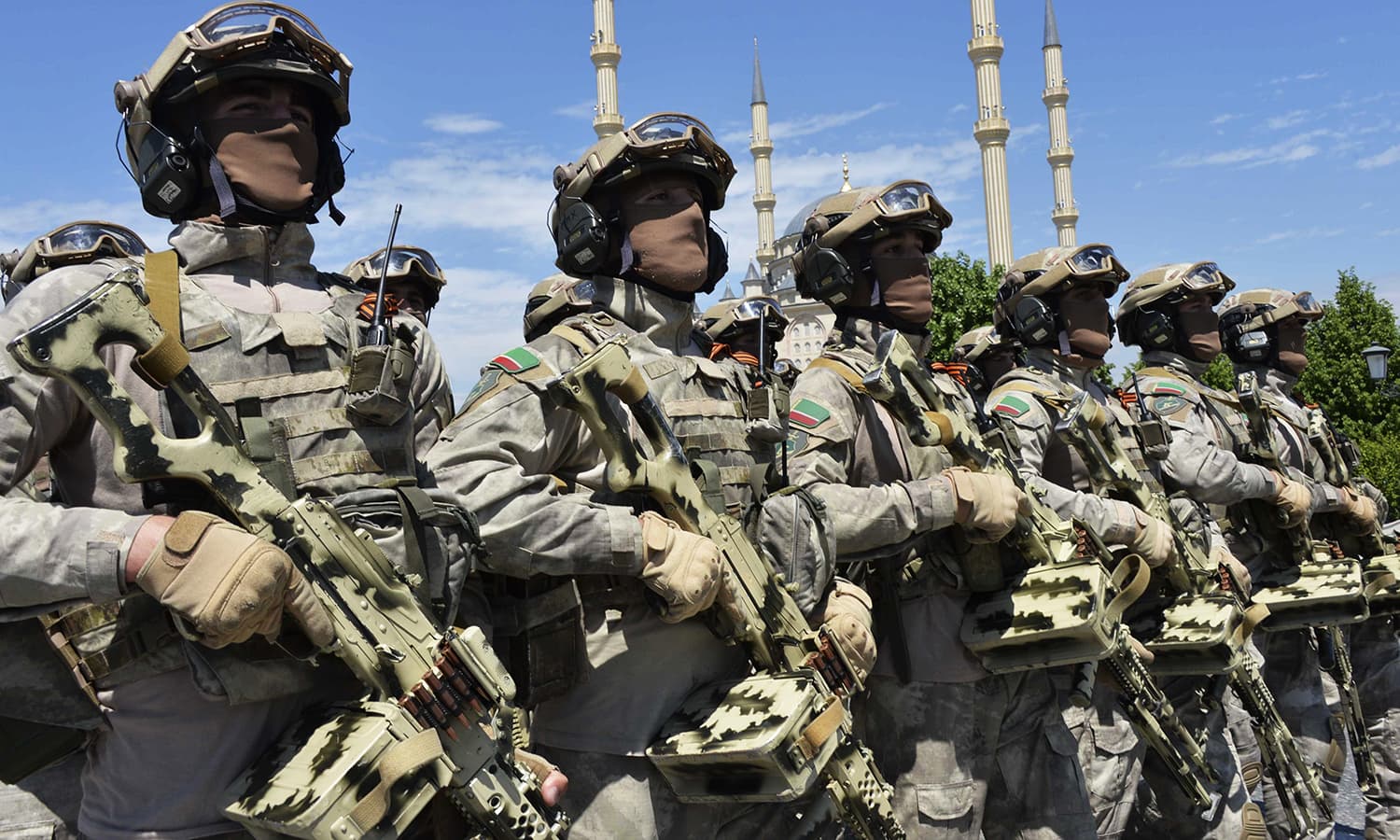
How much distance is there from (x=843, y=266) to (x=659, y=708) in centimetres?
215

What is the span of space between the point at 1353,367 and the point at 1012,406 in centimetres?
2572

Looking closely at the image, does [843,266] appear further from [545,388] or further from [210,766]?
[210,766]

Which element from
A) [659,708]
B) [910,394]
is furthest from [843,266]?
[659,708]

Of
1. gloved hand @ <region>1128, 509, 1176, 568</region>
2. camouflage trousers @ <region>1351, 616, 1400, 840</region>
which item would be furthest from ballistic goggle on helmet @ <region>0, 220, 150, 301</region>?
camouflage trousers @ <region>1351, 616, 1400, 840</region>

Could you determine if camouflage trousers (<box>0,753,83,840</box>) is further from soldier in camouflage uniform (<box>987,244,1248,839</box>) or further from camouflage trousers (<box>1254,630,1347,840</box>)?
camouflage trousers (<box>1254,630,1347,840</box>)

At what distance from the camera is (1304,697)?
7.89 meters

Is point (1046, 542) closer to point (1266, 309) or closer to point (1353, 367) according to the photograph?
point (1266, 309)

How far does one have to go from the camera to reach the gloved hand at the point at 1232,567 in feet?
21.2

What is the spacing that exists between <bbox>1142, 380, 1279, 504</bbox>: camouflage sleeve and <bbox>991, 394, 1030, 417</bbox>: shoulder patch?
1242mm

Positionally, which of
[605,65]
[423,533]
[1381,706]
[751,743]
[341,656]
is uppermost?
[605,65]

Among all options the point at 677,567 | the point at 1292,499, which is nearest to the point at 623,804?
the point at 677,567

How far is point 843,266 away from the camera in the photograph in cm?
513

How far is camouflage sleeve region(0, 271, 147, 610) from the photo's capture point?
A: 2.46 m

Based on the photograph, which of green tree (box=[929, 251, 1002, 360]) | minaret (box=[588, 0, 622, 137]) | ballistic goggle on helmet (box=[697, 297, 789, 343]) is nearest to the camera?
ballistic goggle on helmet (box=[697, 297, 789, 343])
